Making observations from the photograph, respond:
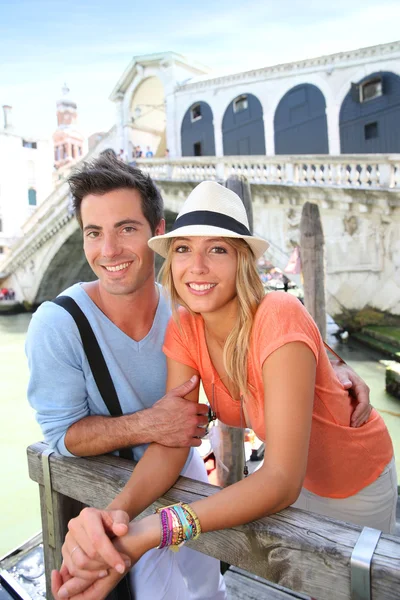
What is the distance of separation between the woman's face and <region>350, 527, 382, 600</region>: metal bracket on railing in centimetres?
69

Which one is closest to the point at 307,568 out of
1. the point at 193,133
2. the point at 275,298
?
the point at 275,298

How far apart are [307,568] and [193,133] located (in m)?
16.7

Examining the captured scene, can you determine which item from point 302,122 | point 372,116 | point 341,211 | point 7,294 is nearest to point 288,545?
point 341,211

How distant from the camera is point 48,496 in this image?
5.04 ft

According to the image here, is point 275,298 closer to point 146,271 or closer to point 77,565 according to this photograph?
point 146,271

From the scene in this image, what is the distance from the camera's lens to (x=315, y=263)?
5.75 meters

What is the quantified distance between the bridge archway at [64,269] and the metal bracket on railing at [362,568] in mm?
15351

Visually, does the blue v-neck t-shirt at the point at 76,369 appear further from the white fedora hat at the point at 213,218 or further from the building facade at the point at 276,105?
the building facade at the point at 276,105

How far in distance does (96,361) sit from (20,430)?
564 centimetres

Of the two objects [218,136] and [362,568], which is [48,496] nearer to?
[362,568]

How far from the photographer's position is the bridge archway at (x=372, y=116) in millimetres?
11883

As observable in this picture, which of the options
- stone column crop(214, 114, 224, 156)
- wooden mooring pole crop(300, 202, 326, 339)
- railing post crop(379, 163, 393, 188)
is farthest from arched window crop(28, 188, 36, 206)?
wooden mooring pole crop(300, 202, 326, 339)

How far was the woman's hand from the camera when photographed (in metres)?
1.04

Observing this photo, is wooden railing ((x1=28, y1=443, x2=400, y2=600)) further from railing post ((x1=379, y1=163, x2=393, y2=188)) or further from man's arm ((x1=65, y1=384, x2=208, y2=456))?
railing post ((x1=379, y1=163, x2=393, y2=188))
